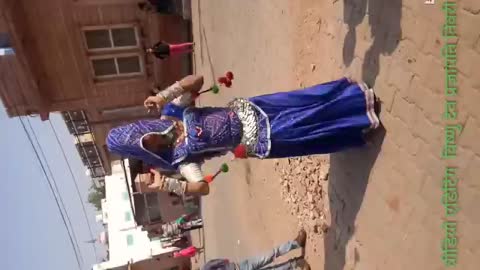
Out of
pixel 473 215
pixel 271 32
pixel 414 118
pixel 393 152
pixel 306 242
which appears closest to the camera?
pixel 473 215

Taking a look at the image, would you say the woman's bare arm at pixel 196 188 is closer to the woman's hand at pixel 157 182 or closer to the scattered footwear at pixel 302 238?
the woman's hand at pixel 157 182

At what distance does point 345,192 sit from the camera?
441 centimetres

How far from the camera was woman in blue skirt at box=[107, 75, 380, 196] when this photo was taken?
3.54 metres

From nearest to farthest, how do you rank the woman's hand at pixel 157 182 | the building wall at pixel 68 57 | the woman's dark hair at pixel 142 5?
the woman's hand at pixel 157 182
the building wall at pixel 68 57
the woman's dark hair at pixel 142 5

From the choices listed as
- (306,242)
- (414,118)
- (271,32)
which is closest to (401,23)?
(414,118)

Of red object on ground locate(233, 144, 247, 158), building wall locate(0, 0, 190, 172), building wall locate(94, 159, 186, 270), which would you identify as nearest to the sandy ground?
red object on ground locate(233, 144, 247, 158)

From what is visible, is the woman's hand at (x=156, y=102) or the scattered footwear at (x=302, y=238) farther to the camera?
the scattered footwear at (x=302, y=238)

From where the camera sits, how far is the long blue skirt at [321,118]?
3518mm

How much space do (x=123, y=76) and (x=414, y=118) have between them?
34.1 ft

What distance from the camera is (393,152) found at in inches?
136

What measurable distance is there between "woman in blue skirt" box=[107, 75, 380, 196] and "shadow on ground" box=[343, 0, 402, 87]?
242mm

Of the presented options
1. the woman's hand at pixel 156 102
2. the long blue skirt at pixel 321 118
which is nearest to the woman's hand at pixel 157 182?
the woman's hand at pixel 156 102

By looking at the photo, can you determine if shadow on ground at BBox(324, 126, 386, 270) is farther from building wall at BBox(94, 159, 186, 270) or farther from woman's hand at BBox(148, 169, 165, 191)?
building wall at BBox(94, 159, 186, 270)

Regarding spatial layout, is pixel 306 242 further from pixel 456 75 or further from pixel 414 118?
pixel 456 75
